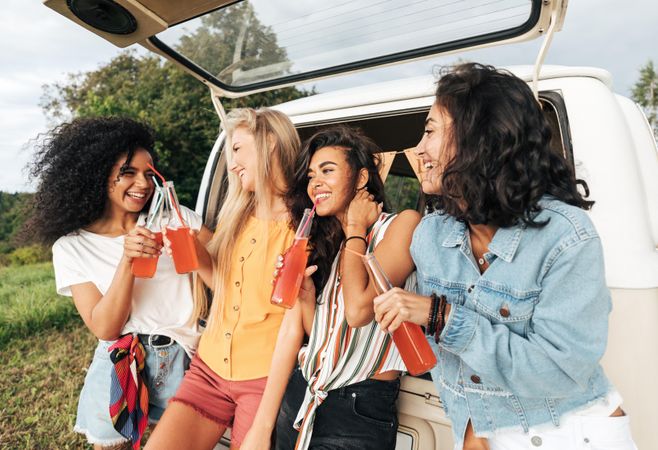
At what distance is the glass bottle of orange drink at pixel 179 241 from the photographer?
5.96 ft

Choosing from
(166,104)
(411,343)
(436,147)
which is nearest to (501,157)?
(436,147)

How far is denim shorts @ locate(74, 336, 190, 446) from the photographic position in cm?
193

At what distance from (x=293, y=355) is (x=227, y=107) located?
1146 cm

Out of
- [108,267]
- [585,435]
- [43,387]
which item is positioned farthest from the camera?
[43,387]

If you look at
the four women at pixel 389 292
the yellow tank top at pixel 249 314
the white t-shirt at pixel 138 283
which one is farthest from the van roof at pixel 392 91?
the white t-shirt at pixel 138 283

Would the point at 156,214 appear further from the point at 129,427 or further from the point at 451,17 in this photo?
the point at 451,17

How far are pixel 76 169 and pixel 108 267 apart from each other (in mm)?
486

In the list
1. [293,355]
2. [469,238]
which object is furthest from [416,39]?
[293,355]

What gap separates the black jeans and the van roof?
115 centimetres

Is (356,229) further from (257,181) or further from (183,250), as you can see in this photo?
(183,250)

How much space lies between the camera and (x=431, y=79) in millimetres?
2096

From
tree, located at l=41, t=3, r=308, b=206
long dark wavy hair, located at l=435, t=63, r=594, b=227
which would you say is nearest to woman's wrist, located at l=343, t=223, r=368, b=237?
long dark wavy hair, located at l=435, t=63, r=594, b=227

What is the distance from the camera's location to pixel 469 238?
50.2 inches

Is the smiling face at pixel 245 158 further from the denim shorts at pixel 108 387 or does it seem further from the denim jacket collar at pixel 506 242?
the denim jacket collar at pixel 506 242
